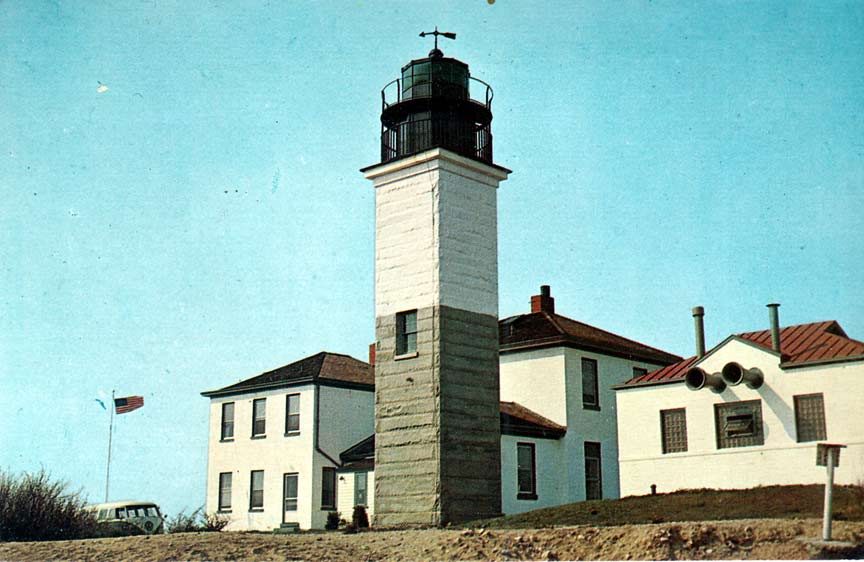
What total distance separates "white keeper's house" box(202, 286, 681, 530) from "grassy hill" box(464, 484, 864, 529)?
6.74 meters

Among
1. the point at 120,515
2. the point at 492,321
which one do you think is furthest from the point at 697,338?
the point at 120,515

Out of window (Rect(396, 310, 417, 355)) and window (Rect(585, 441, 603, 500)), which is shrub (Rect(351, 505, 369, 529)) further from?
window (Rect(585, 441, 603, 500))

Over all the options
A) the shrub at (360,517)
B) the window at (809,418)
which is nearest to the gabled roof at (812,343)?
the window at (809,418)

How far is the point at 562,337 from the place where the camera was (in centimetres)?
3102

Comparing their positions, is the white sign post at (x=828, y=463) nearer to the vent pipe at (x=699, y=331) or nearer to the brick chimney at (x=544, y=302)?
the vent pipe at (x=699, y=331)

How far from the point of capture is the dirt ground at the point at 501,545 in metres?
15.3

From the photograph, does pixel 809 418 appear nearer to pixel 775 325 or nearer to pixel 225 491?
pixel 775 325

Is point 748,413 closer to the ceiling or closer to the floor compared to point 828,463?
closer to the ceiling

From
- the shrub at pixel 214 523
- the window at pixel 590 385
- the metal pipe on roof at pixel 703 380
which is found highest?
the window at pixel 590 385

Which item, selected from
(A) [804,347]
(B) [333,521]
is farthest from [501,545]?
(B) [333,521]

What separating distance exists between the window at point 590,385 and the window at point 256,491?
36.8 ft

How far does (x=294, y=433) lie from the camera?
3344 cm

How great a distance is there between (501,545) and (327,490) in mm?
15822

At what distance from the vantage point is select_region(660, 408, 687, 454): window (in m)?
25.9
